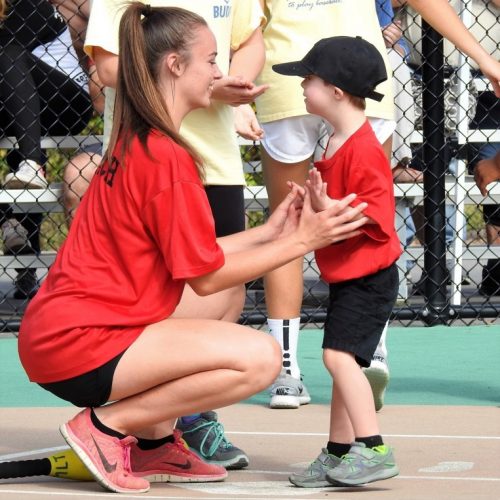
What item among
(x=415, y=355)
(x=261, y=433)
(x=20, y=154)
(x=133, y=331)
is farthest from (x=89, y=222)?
(x=20, y=154)

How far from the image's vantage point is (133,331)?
334 cm

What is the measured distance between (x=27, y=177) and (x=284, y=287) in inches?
99.4

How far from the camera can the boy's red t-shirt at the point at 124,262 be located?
3.23m

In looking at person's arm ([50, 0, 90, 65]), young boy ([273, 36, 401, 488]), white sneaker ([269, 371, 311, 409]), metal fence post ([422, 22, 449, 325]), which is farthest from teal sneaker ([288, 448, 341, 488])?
person's arm ([50, 0, 90, 65])

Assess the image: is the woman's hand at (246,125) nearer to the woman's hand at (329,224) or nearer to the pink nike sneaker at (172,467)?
the woman's hand at (329,224)

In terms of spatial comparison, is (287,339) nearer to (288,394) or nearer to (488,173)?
(288,394)

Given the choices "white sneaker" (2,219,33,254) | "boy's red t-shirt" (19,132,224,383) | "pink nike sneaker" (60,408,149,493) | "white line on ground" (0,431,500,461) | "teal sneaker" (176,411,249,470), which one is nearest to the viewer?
"boy's red t-shirt" (19,132,224,383)

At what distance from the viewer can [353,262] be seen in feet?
11.4

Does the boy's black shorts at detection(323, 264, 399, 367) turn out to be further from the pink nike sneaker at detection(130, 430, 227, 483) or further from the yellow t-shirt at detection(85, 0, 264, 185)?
the yellow t-shirt at detection(85, 0, 264, 185)

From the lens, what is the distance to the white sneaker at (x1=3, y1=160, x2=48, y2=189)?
6805 millimetres

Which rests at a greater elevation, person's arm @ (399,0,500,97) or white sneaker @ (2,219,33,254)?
person's arm @ (399,0,500,97)

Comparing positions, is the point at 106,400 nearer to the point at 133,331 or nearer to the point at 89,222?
the point at 133,331

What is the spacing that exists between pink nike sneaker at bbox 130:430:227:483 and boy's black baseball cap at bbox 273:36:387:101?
3.70ft

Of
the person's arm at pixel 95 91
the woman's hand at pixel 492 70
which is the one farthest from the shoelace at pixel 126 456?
the person's arm at pixel 95 91
